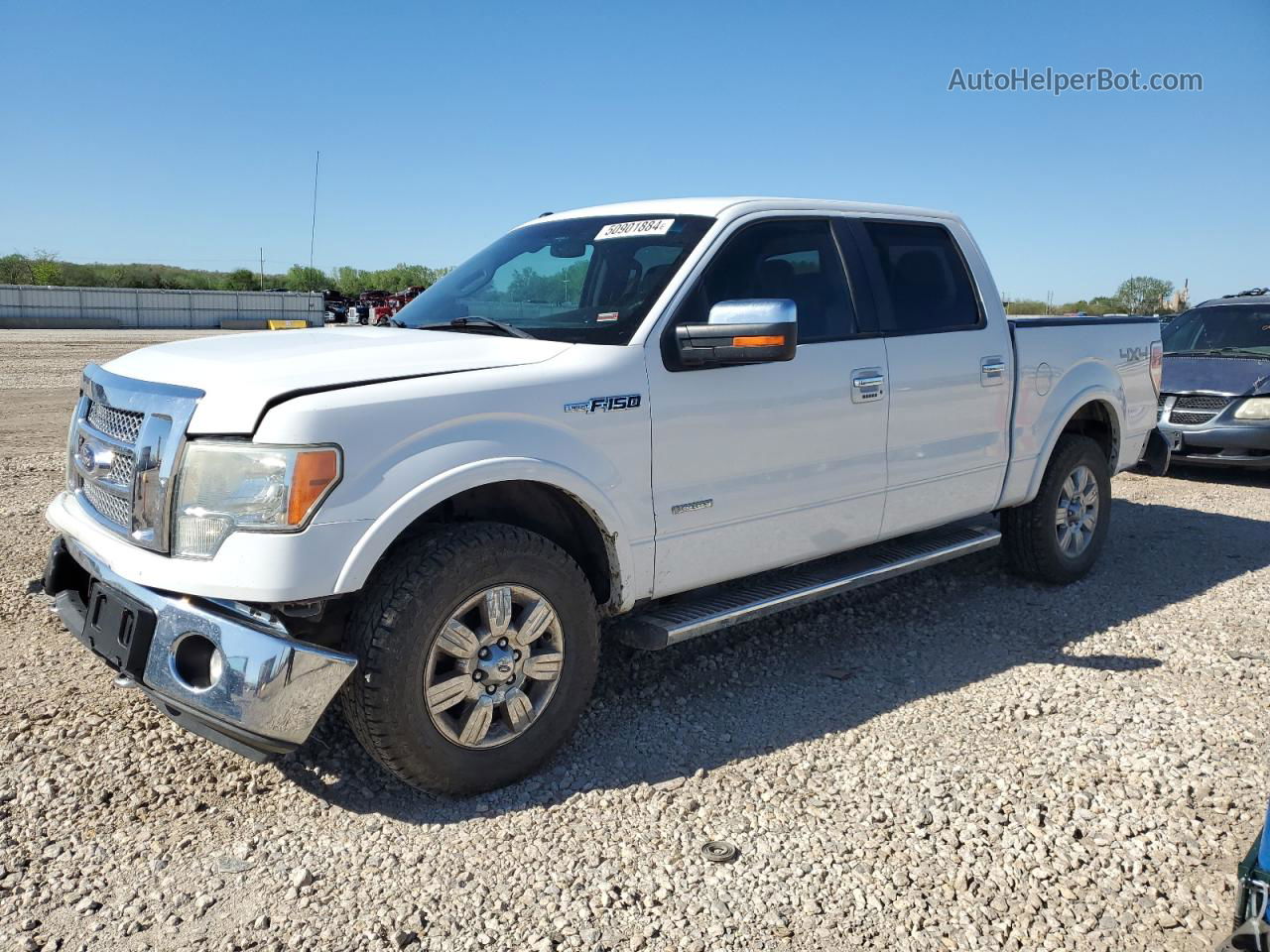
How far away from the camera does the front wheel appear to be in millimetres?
5672

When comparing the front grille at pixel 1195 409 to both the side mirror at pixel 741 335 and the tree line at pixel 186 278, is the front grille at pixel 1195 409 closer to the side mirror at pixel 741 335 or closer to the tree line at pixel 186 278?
the side mirror at pixel 741 335

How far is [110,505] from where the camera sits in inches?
133

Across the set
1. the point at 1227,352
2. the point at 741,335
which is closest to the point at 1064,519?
the point at 741,335

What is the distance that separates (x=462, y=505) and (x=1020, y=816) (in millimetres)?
2108

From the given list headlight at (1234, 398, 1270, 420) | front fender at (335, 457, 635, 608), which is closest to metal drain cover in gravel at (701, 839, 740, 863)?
front fender at (335, 457, 635, 608)

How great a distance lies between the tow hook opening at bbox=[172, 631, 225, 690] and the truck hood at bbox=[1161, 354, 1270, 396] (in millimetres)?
9140

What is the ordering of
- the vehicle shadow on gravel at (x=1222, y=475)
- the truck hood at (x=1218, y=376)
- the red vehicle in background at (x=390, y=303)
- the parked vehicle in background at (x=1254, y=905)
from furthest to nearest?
the red vehicle in background at (x=390, y=303) → the vehicle shadow on gravel at (x=1222, y=475) → the truck hood at (x=1218, y=376) → the parked vehicle in background at (x=1254, y=905)

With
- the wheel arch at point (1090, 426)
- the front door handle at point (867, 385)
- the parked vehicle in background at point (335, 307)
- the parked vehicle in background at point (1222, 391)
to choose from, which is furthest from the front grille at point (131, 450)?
the parked vehicle in background at point (335, 307)

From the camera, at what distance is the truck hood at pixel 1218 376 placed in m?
9.34

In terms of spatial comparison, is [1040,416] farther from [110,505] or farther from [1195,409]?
[1195,409]

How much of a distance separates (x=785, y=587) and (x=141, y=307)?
145 ft

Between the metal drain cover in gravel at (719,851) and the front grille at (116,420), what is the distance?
7.07ft

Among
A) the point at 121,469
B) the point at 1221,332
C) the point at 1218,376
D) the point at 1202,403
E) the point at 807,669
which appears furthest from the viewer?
the point at 1221,332

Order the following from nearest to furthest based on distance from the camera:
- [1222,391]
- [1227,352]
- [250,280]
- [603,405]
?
[603,405] < [1222,391] < [1227,352] < [250,280]
